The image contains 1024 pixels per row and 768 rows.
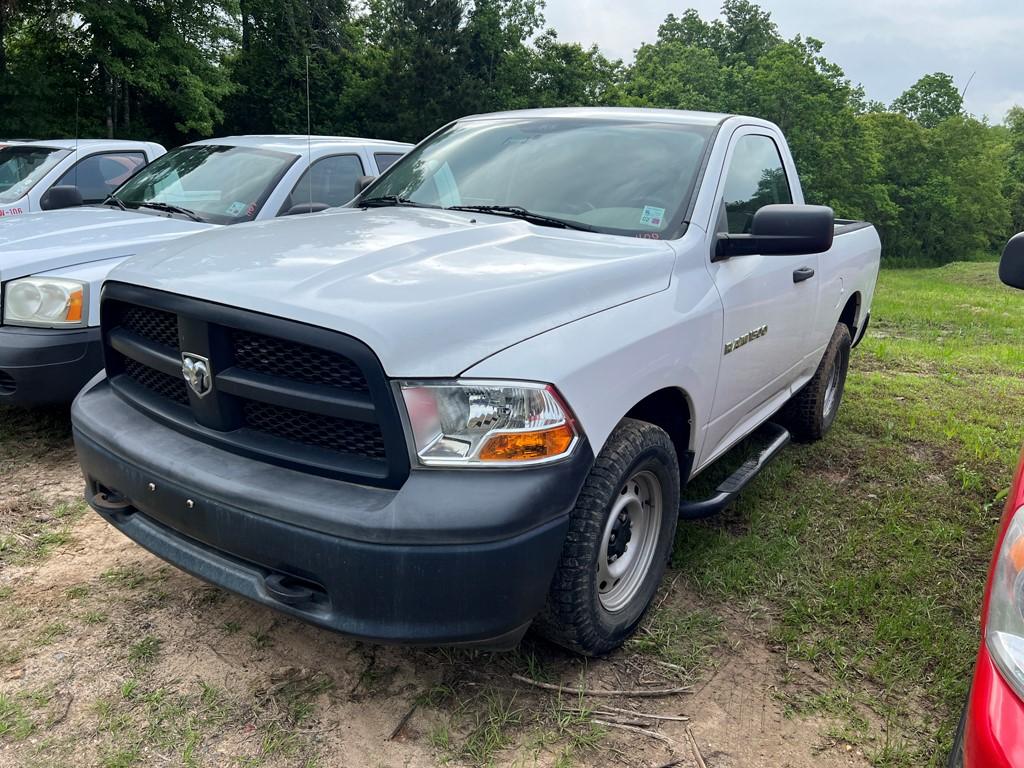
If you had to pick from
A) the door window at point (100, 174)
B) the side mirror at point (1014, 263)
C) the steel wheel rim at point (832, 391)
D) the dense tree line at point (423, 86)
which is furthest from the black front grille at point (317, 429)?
the dense tree line at point (423, 86)

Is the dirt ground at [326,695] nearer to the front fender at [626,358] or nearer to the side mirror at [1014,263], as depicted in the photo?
the front fender at [626,358]

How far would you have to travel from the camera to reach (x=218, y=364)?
2.30 meters

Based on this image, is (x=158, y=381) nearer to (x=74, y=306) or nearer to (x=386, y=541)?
(x=386, y=541)

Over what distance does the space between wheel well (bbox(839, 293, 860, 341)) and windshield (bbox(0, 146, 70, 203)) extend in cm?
640

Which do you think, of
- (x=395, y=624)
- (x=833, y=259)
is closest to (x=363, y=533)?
(x=395, y=624)

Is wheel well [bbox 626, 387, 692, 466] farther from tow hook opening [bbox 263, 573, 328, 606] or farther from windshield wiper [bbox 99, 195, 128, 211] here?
windshield wiper [bbox 99, 195, 128, 211]

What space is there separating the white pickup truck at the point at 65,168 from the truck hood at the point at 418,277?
4.54 meters

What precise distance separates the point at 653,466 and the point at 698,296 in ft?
2.17

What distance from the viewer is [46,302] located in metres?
3.95

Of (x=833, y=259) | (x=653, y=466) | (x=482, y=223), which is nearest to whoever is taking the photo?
(x=653, y=466)

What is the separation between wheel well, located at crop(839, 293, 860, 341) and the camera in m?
5.07

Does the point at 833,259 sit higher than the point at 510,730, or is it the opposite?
the point at 833,259

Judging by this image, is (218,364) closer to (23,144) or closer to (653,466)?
(653,466)

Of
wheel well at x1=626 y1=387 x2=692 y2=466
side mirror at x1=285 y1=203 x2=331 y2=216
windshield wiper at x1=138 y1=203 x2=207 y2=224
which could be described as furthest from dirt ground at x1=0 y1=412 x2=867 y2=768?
windshield wiper at x1=138 y1=203 x2=207 y2=224
